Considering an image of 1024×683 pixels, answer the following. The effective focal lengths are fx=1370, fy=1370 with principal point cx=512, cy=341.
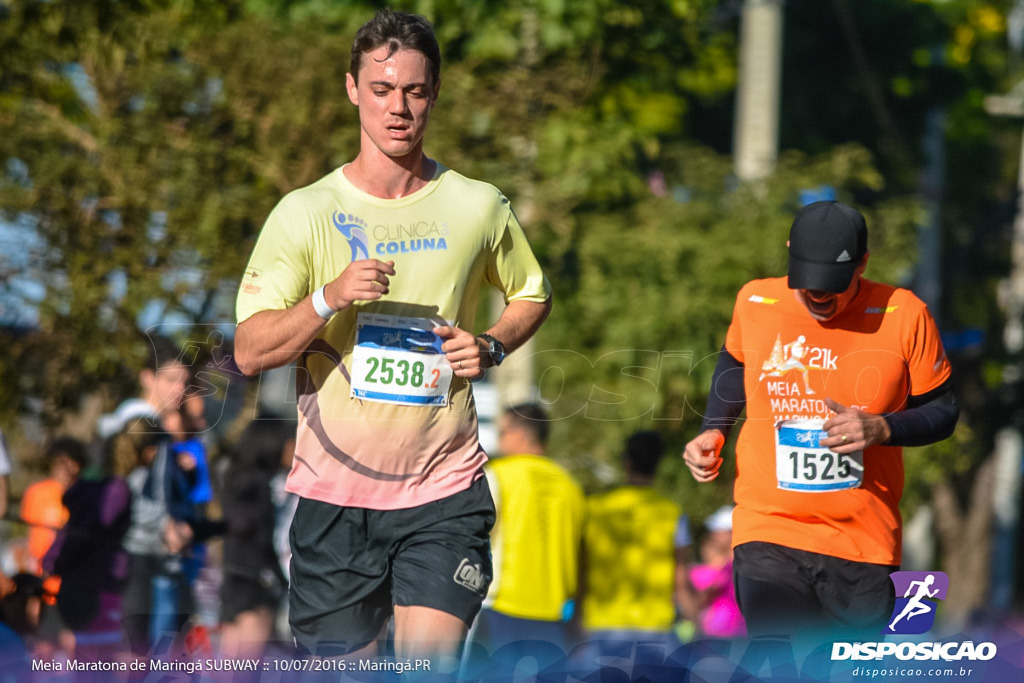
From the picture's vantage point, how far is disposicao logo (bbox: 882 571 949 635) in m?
4.80

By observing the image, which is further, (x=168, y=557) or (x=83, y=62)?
(x=83, y=62)

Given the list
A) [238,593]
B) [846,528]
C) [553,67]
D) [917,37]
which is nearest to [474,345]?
[846,528]

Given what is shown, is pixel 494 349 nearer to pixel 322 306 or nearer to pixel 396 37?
pixel 322 306

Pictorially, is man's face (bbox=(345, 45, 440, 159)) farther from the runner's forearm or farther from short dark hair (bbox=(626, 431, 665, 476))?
short dark hair (bbox=(626, 431, 665, 476))

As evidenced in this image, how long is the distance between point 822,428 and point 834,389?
18 centimetres

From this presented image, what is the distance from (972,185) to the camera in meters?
15.3

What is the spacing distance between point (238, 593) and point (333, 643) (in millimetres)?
3205


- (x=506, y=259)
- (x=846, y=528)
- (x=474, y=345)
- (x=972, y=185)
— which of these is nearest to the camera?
(x=474, y=345)

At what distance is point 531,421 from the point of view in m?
7.18

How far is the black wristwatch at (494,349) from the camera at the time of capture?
398 centimetres

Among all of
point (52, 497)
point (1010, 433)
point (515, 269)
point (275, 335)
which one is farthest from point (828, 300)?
point (1010, 433)

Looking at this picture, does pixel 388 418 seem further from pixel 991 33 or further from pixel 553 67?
pixel 991 33

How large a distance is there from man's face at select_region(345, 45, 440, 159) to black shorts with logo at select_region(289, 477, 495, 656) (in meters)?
1.08

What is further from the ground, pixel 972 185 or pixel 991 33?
pixel 991 33
